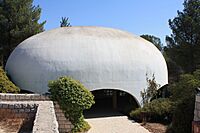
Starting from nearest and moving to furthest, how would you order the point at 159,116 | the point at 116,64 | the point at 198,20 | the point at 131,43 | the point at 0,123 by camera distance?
1. the point at 0,123
2. the point at 159,116
3. the point at 116,64
4. the point at 131,43
5. the point at 198,20

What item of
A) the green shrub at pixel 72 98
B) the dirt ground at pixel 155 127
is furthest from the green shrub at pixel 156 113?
the green shrub at pixel 72 98

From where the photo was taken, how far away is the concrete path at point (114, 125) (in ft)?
43.6

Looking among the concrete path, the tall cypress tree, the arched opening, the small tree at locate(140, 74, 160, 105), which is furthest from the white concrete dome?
the tall cypress tree

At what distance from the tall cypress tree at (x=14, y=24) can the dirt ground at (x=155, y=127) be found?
18.6 meters

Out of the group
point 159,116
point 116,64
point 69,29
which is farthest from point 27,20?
point 159,116

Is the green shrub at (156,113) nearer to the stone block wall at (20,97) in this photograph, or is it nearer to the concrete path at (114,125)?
the concrete path at (114,125)

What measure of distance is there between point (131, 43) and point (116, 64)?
2463mm

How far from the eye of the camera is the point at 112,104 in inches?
893

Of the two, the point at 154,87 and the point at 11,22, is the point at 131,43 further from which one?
the point at 11,22

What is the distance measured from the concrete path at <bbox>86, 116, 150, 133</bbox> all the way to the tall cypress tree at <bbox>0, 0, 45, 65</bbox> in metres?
15.8

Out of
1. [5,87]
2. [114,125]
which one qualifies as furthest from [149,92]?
[5,87]

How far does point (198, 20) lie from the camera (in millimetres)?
28734

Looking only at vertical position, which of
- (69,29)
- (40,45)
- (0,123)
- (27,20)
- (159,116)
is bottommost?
(159,116)

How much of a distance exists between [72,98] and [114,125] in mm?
3310
